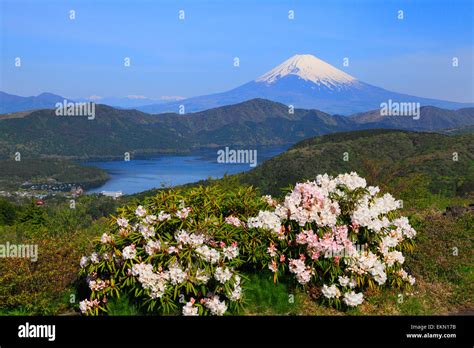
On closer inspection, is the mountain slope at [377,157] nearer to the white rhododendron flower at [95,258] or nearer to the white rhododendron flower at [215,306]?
the white rhododendron flower at [215,306]

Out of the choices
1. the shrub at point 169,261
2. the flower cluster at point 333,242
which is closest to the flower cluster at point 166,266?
the shrub at point 169,261

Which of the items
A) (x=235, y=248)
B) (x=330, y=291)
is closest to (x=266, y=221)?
(x=235, y=248)

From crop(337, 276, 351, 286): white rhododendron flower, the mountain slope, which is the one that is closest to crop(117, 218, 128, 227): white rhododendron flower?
crop(337, 276, 351, 286): white rhododendron flower

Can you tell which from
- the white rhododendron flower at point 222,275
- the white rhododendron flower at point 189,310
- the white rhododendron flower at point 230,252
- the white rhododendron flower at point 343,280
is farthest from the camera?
the white rhododendron flower at point 343,280

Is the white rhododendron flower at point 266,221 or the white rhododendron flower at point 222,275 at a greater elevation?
the white rhododendron flower at point 266,221

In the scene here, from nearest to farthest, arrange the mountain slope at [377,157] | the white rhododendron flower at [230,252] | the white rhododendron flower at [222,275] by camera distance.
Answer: the white rhododendron flower at [222,275], the white rhododendron flower at [230,252], the mountain slope at [377,157]

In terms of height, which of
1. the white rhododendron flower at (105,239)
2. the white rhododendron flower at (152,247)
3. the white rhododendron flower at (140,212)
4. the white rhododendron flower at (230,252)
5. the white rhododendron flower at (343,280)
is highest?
the white rhododendron flower at (140,212)
